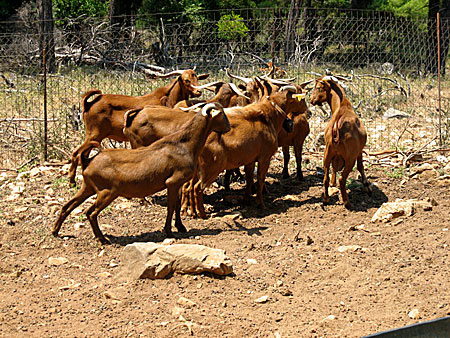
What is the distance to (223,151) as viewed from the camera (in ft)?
30.5

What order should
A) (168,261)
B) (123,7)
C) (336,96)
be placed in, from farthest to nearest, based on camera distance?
(123,7) < (336,96) < (168,261)

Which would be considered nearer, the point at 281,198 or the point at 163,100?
the point at 281,198

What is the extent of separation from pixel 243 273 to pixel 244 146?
291 cm

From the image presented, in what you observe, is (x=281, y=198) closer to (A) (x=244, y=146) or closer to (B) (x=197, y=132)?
(A) (x=244, y=146)

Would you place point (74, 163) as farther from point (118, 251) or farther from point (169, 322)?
point (169, 322)

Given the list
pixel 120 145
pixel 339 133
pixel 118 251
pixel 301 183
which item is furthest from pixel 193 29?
pixel 118 251

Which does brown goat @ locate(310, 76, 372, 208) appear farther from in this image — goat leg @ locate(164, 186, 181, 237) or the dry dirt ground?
goat leg @ locate(164, 186, 181, 237)

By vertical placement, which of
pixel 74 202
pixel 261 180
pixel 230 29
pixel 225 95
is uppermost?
pixel 230 29

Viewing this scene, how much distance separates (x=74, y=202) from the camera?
809 centimetres

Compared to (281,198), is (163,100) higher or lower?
higher

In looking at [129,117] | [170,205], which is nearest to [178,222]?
[170,205]

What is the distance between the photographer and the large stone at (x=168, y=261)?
668cm

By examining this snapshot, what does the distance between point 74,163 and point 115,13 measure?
1460 centimetres

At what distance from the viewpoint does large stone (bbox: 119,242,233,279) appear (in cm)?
668
